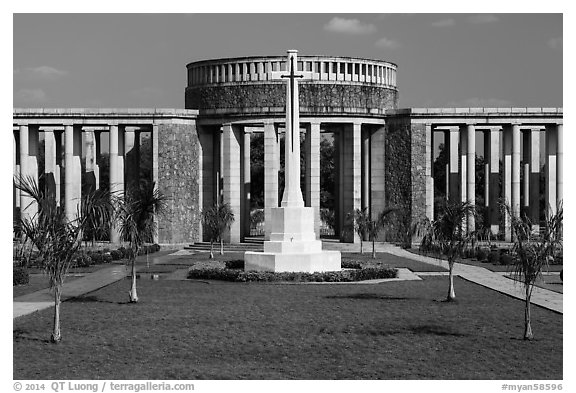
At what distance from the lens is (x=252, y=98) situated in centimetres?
7219

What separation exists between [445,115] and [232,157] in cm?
1519

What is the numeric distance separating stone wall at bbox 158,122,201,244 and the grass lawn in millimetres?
34795

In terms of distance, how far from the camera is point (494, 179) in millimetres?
73562

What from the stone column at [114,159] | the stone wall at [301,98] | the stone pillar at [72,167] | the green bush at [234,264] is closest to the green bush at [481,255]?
the green bush at [234,264]

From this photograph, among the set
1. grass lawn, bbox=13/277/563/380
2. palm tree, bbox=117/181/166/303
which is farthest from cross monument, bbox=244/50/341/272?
palm tree, bbox=117/181/166/303

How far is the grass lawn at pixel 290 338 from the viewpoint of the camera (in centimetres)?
2253

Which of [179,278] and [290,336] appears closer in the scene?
[290,336]

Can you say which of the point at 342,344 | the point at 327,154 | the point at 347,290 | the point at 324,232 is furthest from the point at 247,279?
the point at 327,154

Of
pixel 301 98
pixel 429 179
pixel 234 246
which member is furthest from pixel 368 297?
pixel 429 179

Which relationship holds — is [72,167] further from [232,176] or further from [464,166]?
[464,166]

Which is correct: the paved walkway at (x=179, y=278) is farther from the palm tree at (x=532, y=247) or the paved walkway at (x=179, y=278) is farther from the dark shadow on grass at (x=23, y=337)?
the dark shadow on grass at (x=23, y=337)

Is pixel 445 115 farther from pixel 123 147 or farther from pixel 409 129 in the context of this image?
pixel 123 147

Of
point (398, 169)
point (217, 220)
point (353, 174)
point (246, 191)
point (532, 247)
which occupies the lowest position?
point (217, 220)

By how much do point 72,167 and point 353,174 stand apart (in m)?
19.8
